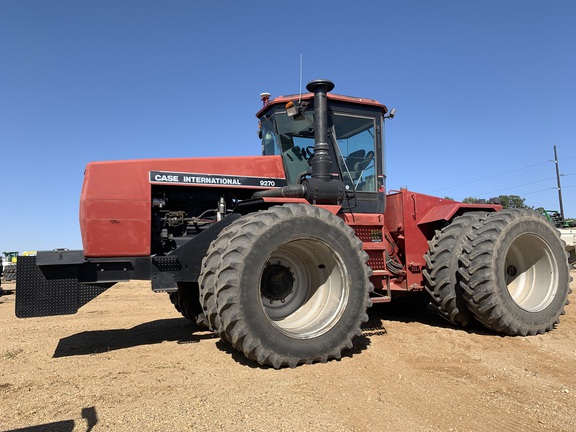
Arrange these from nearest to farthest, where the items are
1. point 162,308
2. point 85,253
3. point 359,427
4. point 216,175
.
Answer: point 359,427, point 85,253, point 216,175, point 162,308

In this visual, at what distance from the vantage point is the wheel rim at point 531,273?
626cm

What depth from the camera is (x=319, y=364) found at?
178 inches

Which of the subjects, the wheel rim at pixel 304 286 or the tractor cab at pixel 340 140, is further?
the tractor cab at pixel 340 140

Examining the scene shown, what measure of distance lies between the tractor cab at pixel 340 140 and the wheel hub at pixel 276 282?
1326mm

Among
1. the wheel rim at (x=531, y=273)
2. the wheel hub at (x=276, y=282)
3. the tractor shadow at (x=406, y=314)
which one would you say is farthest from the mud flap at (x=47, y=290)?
the wheel rim at (x=531, y=273)

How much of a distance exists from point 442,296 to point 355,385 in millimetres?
2519

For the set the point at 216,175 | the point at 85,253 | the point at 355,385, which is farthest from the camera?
the point at 216,175

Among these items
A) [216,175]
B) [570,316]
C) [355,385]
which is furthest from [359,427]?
[570,316]

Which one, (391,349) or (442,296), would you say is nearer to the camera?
(391,349)

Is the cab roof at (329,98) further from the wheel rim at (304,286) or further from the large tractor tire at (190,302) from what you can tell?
the large tractor tire at (190,302)

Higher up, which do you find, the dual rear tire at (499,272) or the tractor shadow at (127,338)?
the dual rear tire at (499,272)

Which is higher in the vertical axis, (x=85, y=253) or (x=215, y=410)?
(x=85, y=253)

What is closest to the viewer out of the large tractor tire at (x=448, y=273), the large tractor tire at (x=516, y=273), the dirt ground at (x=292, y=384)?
the dirt ground at (x=292, y=384)

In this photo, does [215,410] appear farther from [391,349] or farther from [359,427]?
[391,349]
